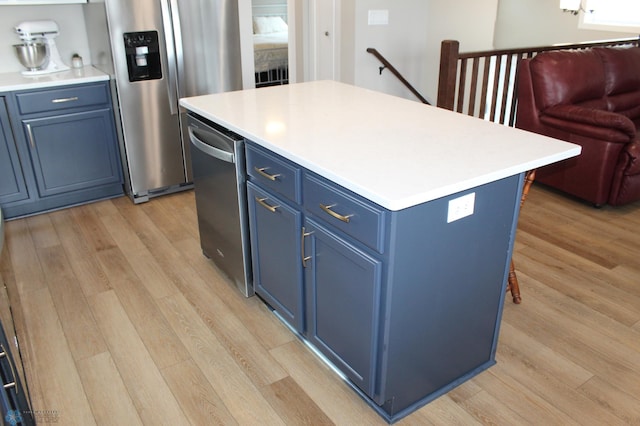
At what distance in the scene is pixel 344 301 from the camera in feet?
6.56

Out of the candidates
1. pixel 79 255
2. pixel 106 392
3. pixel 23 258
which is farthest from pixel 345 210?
pixel 23 258

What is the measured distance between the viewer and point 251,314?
8.82 feet

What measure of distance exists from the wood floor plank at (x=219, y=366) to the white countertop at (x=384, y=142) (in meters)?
0.96

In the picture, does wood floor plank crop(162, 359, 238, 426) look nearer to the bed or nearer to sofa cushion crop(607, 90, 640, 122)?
sofa cushion crop(607, 90, 640, 122)

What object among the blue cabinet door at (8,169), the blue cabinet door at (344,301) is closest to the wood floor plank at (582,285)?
the blue cabinet door at (344,301)

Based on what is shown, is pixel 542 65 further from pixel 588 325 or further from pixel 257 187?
pixel 257 187

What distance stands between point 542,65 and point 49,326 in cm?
360

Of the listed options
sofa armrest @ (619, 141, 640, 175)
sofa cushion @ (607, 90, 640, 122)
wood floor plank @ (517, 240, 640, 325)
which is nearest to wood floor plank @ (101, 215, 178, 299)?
wood floor plank @ (517, 240, 640, 325)

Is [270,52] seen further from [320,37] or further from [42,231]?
[42,231]

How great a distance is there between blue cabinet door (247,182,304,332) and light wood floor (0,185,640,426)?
0.17 metres

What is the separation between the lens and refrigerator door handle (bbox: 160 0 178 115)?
3615mm

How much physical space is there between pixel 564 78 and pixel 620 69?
0.70 metres

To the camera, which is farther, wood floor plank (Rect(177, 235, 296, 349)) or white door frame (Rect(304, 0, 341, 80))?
white door frame (Rect(304, 0, 341, 80))

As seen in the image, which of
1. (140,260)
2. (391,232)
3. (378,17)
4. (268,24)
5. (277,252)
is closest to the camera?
(391,232)
